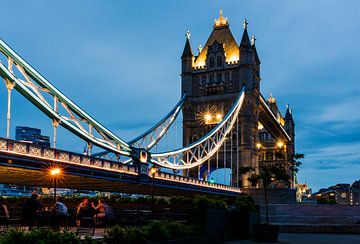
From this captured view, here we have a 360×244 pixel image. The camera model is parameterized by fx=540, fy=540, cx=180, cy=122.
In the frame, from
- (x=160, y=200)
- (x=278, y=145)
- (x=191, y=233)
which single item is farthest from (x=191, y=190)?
(x=278, y=145)

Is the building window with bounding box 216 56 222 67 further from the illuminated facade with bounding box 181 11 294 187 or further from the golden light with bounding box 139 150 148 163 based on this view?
the golden light with bounding box 139 150 148 163

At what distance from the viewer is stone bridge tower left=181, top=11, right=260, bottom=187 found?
85.9 metres

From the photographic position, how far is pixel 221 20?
98.2 meters

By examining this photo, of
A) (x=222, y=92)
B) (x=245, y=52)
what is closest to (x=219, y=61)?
(x=245, y=52)

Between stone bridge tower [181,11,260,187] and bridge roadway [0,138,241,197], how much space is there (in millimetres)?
27864

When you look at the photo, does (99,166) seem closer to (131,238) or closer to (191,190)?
(191,190)

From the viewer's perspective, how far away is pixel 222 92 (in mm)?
→ 88750

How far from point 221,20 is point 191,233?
269 ft

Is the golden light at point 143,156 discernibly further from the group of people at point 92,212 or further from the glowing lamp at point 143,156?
the group of people at point 92,212

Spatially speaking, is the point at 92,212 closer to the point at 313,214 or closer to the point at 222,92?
the point at 313,214

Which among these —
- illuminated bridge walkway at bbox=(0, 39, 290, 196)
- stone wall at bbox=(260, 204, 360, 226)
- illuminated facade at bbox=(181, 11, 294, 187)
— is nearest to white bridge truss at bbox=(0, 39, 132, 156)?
illuminated bridge walkway at bbox=(0, 39, 290, 196)

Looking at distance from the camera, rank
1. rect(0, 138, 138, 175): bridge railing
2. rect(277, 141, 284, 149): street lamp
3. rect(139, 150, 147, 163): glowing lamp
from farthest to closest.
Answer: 1. rect(277, 141, 284, 149): street lamp
2. rect(139, 150, 147, 163): glowing lamp
3. rect(0, 138, 138, 175): bridge railing

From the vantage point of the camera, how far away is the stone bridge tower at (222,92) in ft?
282

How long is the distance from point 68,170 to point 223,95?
52808 mm
